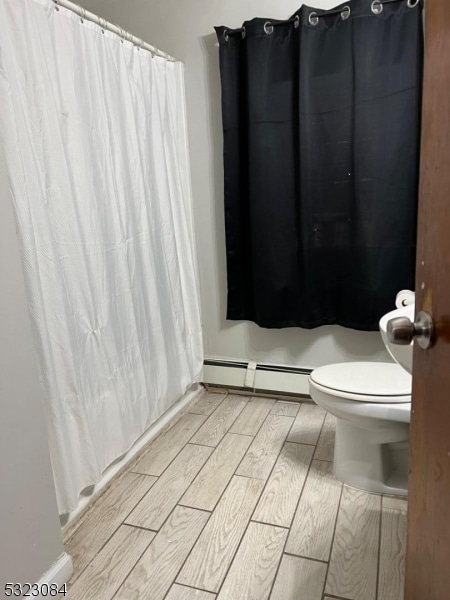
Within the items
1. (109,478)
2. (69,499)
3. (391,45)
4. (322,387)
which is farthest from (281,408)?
(391,45)

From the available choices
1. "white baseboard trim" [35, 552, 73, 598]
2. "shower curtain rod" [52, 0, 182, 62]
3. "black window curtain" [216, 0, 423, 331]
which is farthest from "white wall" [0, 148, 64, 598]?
"black window curtain" [216, 0, 423, 331]

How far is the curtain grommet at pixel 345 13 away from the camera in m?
1.92

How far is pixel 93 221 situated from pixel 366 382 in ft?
3.93

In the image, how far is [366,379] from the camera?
5.51 ft

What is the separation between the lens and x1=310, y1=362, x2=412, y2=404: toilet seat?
154cm

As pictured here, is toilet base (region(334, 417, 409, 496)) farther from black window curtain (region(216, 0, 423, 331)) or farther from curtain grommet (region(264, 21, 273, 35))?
curtain grommet (region(264, 21, 273, 35))

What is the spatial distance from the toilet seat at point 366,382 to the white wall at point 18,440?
1007 millimetres

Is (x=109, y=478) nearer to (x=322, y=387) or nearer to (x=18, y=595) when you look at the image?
(x=18, y=595)

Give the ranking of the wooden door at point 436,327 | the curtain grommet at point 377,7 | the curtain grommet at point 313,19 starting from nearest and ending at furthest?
1. the wooden door at point 436,327
2. the curtain grommet at point 377,7
3. the curtain grommet at point 313,19

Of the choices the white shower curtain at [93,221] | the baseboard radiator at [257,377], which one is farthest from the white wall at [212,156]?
the white shower curtain at [93,221]

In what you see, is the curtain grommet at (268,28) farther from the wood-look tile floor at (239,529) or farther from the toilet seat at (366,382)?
the wood-look tile floor at (239,529)

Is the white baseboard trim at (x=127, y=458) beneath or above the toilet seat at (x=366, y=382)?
beneath

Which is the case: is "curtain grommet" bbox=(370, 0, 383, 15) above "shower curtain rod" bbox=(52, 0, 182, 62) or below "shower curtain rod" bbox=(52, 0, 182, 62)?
above

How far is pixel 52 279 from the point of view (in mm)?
1424
